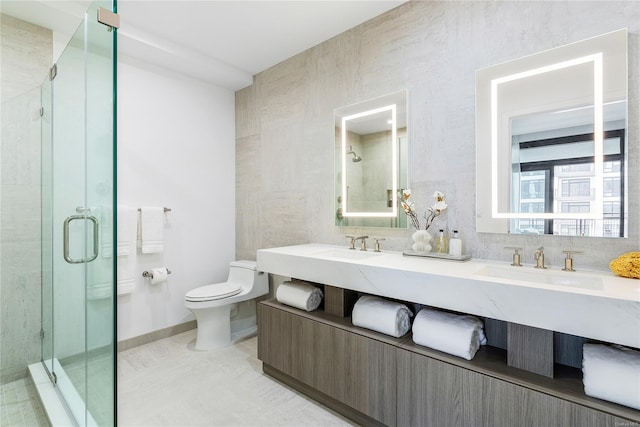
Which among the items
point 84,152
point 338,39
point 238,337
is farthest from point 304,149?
point 238,337

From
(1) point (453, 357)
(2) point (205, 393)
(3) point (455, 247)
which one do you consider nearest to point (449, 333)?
(1) point (453, 357)

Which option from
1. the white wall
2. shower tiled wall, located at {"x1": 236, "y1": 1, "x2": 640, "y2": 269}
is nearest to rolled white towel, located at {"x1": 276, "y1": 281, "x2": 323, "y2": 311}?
shower tiled wall, located at {"x1": 236, "y1": 1, "x2": 640, "y2": 269}

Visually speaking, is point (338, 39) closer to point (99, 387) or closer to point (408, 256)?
point (408, 256)

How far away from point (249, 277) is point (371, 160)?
156 cm

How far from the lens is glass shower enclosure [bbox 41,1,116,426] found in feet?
4.30

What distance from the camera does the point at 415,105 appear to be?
198cm

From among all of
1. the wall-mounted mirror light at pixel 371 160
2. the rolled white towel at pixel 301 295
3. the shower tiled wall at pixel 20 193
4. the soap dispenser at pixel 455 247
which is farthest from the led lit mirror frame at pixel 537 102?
the shower tiled wall at pixel 20 193

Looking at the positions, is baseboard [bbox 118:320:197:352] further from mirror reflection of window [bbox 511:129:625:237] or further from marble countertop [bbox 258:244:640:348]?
mirror reflection of window [bbox 511:129:625:237]

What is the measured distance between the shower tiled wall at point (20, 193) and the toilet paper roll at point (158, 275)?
2.45 feet

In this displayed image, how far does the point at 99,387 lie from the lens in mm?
1414

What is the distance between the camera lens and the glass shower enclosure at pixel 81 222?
1.31 m

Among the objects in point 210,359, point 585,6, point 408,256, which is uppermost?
point 585,6

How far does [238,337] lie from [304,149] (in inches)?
71.1

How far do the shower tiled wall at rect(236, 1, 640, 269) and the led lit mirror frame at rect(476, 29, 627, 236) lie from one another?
0.05 m
